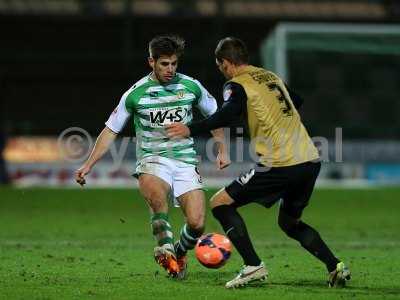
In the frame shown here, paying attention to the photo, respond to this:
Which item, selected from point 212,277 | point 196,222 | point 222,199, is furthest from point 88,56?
point 222,199

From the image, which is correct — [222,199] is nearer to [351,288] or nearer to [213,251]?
[213,251]

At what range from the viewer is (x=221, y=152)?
30.5 ft

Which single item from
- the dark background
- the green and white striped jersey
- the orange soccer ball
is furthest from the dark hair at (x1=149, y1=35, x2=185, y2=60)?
the dark background

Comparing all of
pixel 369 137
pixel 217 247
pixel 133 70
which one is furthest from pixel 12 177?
pixel 217 247

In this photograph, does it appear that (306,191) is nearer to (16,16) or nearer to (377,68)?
(377,68)

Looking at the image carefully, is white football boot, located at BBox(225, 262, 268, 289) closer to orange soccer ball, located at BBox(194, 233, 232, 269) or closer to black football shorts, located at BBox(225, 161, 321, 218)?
orange soccer ball, located at BBox(194, 233, 232, 269)

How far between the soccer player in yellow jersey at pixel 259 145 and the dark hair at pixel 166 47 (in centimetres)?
60

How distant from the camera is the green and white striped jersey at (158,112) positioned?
9.17 meters

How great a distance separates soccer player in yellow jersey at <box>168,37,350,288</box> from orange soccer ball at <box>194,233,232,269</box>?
27 centimetres

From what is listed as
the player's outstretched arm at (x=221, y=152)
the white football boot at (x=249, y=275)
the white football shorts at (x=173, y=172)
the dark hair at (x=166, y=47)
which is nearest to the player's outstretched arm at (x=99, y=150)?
the white football shorts at (x=173, y=172)

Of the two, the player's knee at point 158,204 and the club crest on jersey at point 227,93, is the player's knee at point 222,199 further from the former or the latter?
the club crest on jersey at point 227,93

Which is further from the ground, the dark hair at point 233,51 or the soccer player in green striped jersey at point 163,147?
the dark hair at point 233,51

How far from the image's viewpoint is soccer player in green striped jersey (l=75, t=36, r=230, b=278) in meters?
9.12

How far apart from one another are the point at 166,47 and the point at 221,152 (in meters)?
1.12
